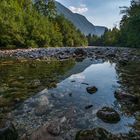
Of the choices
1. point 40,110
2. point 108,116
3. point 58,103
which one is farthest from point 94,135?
point 58,103

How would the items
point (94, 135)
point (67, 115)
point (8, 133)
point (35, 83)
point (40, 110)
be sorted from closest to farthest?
1. point (8, 133)
2. point (94, 135)
3. point (67, 115)
4. point (40, 110)
5. point (35, 83)

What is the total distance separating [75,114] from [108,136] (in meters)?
2.12

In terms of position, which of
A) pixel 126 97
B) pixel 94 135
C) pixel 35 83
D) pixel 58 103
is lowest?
pixel 35 83

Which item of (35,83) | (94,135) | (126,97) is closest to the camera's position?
(94,135)

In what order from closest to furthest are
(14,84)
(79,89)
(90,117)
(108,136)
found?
(108,136)
(90,117)
(79,89)
(14,84)

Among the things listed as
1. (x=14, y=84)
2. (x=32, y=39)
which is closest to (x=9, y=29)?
(x=32, y=39)

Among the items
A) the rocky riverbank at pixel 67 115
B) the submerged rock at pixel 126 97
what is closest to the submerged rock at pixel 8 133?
the rocky riverbank at pixel 67 115

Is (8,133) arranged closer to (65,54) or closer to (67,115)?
(67,115)

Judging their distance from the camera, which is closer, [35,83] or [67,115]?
[67,115]

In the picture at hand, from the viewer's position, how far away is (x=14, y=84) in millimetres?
13562

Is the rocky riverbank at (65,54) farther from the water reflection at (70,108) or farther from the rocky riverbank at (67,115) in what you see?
the rocky riverbank at (67,115)

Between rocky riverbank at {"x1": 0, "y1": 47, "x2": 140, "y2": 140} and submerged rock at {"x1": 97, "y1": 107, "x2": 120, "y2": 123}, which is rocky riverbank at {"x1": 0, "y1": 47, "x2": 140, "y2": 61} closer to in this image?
rocky riverbank at {"x1": 0, "y1": 47, "x2": 140, "y2": 140}

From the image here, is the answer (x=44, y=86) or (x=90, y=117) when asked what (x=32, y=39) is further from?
(x=90, y=117)

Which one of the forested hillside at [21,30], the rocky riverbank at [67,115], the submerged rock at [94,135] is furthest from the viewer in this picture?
the forested hillside at [21,30]
